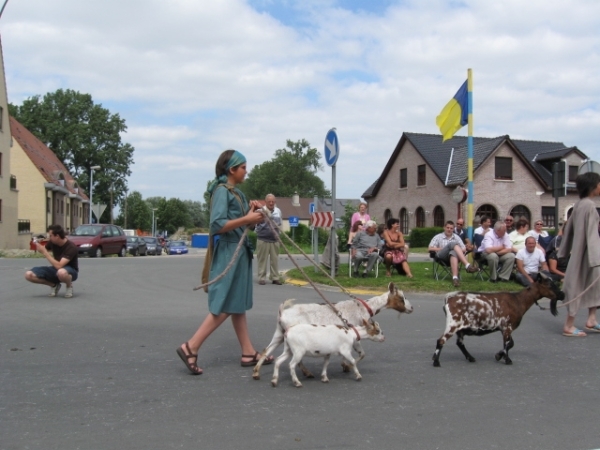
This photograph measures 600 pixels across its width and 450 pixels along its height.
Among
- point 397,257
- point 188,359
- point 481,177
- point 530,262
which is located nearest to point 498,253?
point 530,262

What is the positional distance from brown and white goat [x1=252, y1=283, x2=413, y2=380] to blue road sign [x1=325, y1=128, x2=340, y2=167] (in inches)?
310

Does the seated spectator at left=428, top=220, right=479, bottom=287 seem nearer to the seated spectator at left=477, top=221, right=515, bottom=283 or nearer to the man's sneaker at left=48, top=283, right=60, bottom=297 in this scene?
the seated spectator at left=477, top=221, right=515, bottom=283

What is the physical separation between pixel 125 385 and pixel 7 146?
44.1m

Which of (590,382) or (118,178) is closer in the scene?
(590,382)

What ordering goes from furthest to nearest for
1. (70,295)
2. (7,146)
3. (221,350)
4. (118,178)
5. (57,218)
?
(118,178)
(57,218)
(7,146)
(70,295)
(221,350)

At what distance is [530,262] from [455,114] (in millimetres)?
6903

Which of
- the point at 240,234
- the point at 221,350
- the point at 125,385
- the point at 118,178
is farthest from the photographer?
the point at 118,178

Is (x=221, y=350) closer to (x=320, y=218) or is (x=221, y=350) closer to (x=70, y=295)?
(x=70, y=295)

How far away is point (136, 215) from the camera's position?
381 feet

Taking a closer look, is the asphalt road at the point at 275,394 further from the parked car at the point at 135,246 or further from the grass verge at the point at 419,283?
the parked car at the point at 135,246

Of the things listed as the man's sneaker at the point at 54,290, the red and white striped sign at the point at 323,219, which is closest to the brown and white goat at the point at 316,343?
the man's sneaker at the point at 54,290

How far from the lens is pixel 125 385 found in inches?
218

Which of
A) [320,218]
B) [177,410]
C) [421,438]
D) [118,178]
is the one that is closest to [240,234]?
[177,410]

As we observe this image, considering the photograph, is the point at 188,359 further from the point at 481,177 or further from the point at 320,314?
the point at 481,177
